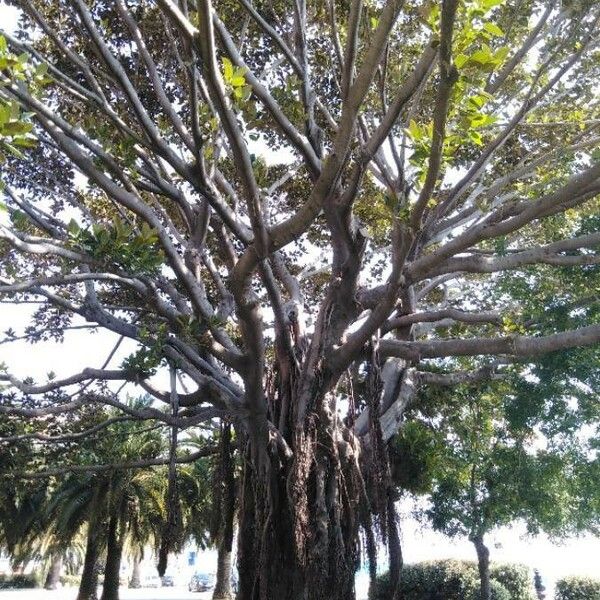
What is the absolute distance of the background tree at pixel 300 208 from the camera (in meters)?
3.52

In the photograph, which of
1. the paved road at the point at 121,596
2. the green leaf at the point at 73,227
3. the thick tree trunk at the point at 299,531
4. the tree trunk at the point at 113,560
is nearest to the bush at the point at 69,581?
the paved road at the point at 121,596

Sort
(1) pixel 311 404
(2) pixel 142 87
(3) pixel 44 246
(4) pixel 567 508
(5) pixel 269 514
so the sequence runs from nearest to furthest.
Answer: (3) pixel 44 246
(5) pixel 269 514
(1) pixel 311 404
(2) pixel 142 87
(4) pixel 567 508

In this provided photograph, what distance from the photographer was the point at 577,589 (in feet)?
43.2

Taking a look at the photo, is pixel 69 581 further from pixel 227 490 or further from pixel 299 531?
pixel 299 531

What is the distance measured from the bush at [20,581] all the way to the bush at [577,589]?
1104 inches

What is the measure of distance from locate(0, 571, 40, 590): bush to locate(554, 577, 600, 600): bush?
92.0 ft

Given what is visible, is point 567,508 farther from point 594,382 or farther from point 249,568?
point 249,568

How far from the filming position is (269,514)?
17.2 feet

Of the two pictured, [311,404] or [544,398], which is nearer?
[311,404]

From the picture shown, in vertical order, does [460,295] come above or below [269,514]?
above

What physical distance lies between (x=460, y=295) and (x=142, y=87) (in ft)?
18.9

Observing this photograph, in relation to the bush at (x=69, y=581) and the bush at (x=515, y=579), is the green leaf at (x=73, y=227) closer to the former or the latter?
the bush at (x=515, y=579)

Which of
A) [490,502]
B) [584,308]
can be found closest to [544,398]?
[584,308]

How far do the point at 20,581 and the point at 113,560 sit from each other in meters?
21.5
